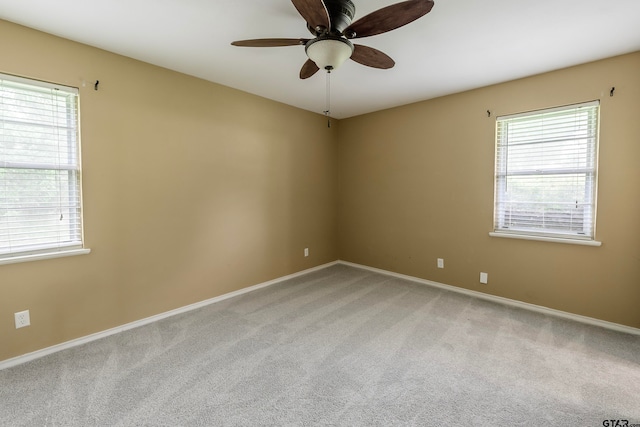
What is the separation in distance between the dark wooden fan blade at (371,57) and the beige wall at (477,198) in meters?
1.85

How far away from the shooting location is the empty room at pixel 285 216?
5.94 feet

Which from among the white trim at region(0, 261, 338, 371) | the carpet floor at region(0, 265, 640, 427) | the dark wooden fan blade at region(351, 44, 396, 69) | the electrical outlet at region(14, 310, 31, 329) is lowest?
the carpet floor at region(0, 265, 640, 427)

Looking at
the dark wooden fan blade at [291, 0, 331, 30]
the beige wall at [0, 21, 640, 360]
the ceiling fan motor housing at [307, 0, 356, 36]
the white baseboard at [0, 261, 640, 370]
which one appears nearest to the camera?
the dark wooden fan blade at [291, 0, 331, 30]

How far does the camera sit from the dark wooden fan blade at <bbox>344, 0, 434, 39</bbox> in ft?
4.62

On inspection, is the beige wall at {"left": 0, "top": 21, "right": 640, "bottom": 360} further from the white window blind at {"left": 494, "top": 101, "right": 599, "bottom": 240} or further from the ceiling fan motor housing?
the ceiling fan motor housing

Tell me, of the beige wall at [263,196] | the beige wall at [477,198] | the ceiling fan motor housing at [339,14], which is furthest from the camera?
the beige wall at [477,198]

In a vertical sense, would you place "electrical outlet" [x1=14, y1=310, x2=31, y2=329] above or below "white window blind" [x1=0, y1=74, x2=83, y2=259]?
below

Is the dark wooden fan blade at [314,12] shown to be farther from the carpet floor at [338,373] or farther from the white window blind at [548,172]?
the white window blind at [548,172]

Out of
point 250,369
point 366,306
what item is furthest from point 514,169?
point 250,369

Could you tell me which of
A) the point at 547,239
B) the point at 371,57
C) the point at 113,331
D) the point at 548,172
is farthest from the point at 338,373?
the point at 548,172

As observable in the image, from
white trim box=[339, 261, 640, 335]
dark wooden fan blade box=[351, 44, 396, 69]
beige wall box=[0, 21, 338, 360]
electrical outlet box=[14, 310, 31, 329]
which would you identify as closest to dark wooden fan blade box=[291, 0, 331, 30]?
dark wooden fan blade box=[351, 44, 396, 69]

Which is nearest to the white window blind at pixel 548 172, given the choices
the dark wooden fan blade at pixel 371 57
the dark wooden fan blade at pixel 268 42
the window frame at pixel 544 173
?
the window frame at pixel 544 173

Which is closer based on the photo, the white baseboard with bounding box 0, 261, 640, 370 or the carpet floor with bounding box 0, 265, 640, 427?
the carpet floor with bounding box 0, 265, 640, 427

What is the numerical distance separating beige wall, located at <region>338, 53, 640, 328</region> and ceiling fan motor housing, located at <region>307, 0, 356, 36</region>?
232 cm
